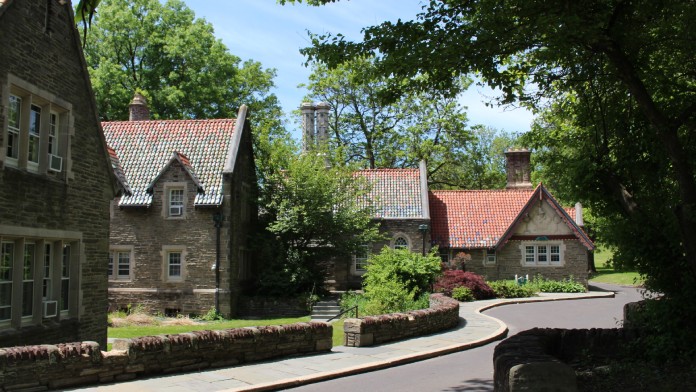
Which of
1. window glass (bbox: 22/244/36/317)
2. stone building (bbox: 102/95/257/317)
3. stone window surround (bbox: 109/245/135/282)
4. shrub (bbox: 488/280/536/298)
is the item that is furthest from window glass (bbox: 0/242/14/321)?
shrub (bbox: 488/280/536/298)

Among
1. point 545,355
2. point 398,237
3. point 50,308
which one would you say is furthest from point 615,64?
point 398,237

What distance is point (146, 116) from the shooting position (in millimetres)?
33719

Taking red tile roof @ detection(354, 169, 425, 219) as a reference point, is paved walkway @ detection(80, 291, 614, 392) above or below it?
below

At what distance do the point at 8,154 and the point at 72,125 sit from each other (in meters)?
2.21

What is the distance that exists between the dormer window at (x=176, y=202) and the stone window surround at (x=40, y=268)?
44.9 ft

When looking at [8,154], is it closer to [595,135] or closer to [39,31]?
[39,31]

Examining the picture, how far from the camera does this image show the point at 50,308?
44.1ft

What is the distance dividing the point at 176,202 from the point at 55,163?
1484 centimetres

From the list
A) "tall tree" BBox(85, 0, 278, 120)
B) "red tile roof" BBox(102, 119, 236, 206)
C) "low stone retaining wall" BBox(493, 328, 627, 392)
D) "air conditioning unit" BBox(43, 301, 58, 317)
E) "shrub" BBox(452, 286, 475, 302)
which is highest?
"tall tree" BBox(85, 0, 278, 120)

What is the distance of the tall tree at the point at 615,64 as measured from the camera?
960 cm

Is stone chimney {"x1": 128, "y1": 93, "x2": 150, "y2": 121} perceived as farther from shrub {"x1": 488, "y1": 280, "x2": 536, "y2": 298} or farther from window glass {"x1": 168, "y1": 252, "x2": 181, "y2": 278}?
shrub {"x1": 488, "y1": 280, "x2": 536, "y2": 298}

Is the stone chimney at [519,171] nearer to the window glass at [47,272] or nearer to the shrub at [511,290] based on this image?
the shrub at [511,290]

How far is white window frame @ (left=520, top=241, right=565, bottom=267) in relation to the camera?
37031 millimetres

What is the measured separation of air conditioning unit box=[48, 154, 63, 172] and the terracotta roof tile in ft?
86.0
